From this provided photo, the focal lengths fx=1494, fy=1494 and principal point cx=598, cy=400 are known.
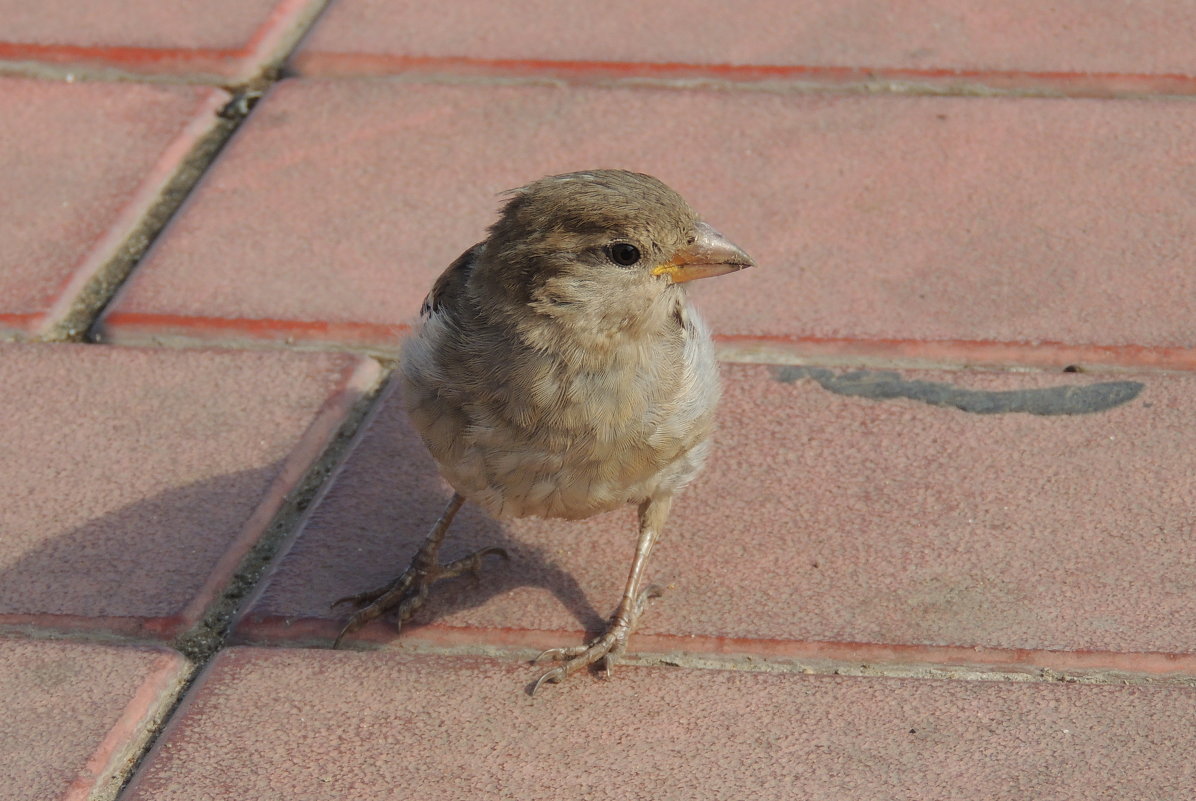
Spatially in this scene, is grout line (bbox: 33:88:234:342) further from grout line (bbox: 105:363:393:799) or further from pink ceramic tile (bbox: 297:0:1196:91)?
grout line (bbox: 105:363:393:799)

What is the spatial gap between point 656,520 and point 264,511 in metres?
0.68

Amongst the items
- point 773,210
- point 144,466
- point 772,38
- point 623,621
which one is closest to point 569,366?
point 623,621

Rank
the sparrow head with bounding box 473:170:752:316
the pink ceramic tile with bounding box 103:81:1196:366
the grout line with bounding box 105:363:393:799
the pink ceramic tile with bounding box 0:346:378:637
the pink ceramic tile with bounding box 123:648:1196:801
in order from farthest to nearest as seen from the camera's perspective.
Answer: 1. the pink ceramic tile with bounding box 103:81:1196:366
2. the pink ceramic tile with bounding box 0:346:378:637
3. the sparrow head with bounding box 473:170:752:316
4. the grout line with bounding box 105:363:393:799
5. the pink ceramic tile with bounding box 123:648:1196:801

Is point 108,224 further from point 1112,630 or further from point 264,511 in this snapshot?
point 1112,630

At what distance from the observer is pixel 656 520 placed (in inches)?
97.8

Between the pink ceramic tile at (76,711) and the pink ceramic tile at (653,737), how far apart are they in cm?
6

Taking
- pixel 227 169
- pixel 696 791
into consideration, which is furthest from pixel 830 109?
pixel 696 791

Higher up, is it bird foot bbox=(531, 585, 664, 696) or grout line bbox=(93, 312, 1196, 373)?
grout line bbox=(93, 312, 1196, 373)

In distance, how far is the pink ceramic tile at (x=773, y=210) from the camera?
2959mm

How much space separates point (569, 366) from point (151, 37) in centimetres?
205

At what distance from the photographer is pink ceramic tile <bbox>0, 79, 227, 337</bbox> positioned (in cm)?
304

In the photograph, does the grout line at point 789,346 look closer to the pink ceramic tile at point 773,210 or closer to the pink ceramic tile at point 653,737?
the pink ceramic tile at point 773,210

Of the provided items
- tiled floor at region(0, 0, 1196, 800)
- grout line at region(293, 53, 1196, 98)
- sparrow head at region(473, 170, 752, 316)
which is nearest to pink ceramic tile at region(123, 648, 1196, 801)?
tiled floor at region(0, 0, 1196, 800)

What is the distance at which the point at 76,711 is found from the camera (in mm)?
2150
